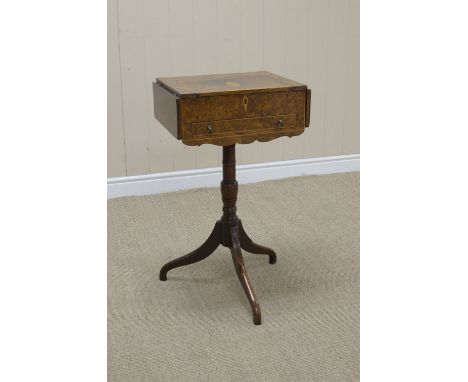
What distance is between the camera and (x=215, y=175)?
3949mm

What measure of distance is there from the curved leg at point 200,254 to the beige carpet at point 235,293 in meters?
0.07

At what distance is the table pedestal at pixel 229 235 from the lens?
2.48m

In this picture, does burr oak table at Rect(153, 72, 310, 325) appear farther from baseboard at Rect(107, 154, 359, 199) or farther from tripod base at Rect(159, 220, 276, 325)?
baseboard at Rect(107, 154, 359, 199)

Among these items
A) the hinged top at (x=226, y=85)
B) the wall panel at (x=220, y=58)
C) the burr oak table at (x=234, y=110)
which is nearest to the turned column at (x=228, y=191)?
the burr oak table at (x=234, y=110)

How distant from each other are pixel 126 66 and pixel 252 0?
0.90 meters

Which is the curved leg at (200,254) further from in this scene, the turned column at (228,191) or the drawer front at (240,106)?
the drawer front at (240,106)

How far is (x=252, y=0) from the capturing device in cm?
376

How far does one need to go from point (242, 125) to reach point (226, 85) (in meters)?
0.20

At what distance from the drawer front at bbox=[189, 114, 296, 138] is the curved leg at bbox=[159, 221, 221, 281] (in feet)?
1.77

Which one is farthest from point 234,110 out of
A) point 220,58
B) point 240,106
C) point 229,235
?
point 220,58

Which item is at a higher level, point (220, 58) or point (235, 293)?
point (220, 58)

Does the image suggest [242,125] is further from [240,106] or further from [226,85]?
[226,85]
